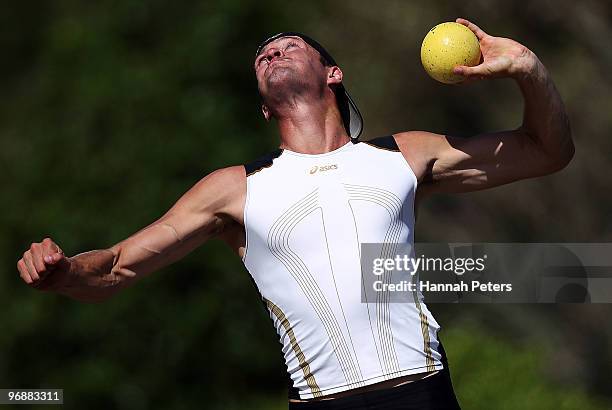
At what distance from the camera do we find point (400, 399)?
5332 millimetres

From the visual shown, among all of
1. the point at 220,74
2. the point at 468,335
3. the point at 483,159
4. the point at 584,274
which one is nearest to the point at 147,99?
the point at 220,74

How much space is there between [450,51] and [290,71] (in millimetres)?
874

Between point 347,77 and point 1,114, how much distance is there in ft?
16.0

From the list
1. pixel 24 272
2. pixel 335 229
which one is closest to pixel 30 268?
pixel 24 272

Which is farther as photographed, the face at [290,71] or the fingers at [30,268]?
the face at [290,71]

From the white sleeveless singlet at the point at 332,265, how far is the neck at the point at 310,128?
0.18 meters

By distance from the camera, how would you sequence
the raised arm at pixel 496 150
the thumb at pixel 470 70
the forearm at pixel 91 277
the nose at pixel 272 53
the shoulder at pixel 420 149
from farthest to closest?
the nose at pixel 272 53
the shoulder at pixel 420 149
the raised arm at pixel 496 150
the thumb at pixel 470 70
the forearm at pixel 91 277

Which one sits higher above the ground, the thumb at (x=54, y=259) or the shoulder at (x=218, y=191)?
the shoulder at (x=218, y=191)

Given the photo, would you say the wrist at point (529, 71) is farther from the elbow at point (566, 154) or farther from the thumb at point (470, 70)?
the elbow at point (566, 154)

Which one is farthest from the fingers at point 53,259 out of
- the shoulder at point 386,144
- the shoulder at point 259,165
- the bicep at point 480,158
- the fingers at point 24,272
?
the bicep at point 480,158

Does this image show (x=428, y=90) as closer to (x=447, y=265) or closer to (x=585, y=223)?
(x=585, y=223)

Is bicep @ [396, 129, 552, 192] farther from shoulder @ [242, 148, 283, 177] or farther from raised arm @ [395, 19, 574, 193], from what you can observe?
shoulder @ [242, 148, 283, 177]

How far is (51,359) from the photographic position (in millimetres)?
11219

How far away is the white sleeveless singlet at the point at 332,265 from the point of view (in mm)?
5383
